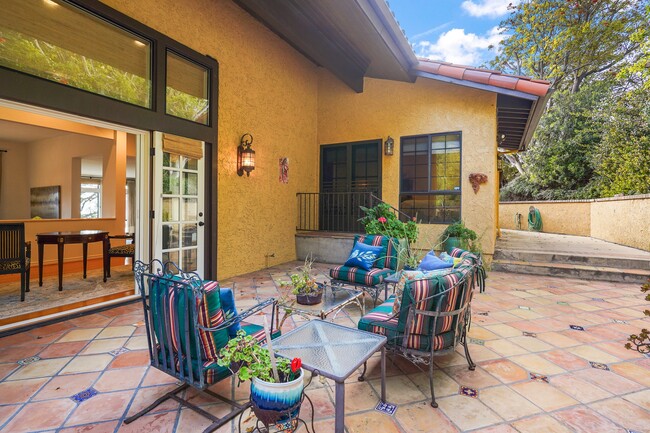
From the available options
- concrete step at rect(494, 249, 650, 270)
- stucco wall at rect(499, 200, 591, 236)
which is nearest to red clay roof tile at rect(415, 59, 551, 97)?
concrete step at rect(494, 249, 650, 270)

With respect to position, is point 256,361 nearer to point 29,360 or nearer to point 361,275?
point 29,360

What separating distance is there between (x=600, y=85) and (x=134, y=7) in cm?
1476

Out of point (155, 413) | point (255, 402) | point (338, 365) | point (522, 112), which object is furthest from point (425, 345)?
point (522, 112)

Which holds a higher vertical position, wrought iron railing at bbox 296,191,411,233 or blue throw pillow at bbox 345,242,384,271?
wrought iron railing at bbox 296,191,411,233

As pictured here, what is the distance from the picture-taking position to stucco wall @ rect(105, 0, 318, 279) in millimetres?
4547

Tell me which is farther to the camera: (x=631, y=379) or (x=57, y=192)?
(x=57, y=192)

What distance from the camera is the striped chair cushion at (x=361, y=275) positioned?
12.2 ft

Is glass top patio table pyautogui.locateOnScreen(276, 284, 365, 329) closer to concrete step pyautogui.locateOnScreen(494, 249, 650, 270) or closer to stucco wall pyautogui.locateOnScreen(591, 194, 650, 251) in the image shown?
concrete step pyautogui.locateOnScreen(494, 249, 650, 270)

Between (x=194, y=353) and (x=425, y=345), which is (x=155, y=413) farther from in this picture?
(x=425, y=345)

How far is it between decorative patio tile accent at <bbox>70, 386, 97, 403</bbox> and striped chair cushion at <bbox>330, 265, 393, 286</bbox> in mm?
2625

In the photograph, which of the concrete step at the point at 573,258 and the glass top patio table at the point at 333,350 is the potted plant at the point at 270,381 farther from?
the concrete step at the point at 573,258

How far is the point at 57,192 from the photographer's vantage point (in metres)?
7.11

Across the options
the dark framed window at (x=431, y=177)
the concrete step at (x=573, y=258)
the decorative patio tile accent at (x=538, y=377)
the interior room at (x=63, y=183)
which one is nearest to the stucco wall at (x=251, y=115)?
the interior room at (x=63, y=183)

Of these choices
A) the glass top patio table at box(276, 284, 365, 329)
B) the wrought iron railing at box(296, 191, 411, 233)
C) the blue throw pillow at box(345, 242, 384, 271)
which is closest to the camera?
the glass top patio table at box(276, 284, 365, 329)
